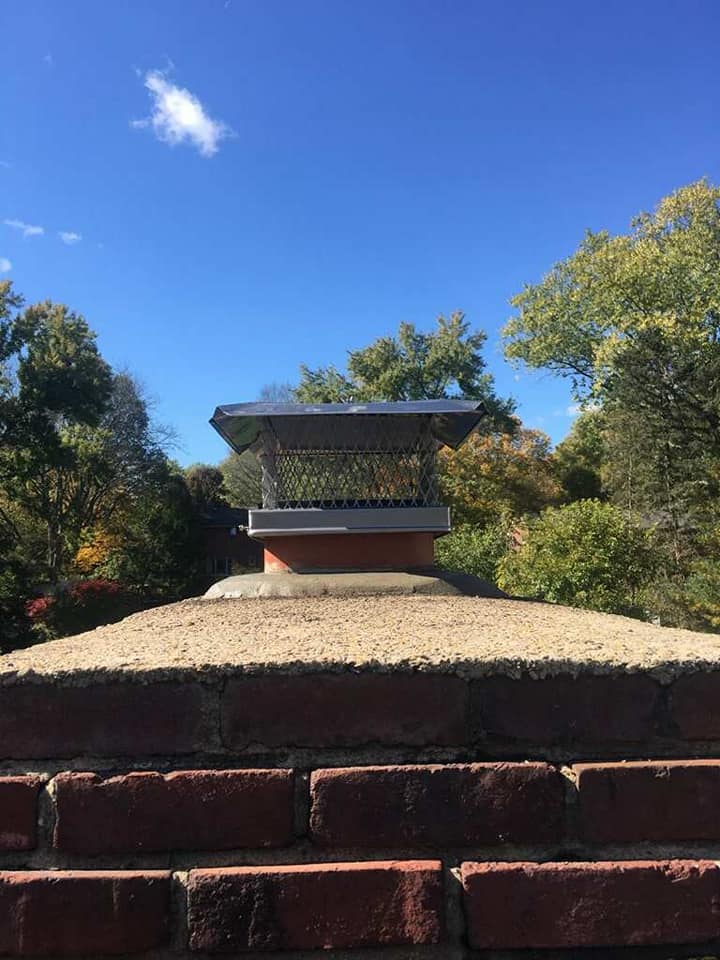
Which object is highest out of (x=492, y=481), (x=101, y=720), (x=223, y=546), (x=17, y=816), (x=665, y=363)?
(x=665, y=363)

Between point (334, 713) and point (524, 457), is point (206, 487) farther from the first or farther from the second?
point (334, 713)

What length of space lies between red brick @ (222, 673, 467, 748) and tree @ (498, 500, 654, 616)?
483 inches

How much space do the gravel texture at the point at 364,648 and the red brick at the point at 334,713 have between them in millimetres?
24

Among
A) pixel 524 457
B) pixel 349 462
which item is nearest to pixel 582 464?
pixel 524 457

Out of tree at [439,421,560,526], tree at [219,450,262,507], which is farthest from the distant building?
tree at [439,421,560,526]

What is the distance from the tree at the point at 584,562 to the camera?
1315 centimetres

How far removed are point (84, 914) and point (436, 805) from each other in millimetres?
496

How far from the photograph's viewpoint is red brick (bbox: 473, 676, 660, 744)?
1.02 m

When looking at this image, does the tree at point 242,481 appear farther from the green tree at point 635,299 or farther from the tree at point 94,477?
the green tree at point 635,299

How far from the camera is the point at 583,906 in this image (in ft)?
3.11

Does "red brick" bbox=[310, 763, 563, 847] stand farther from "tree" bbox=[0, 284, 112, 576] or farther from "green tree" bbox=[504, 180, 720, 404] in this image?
"tree" bbox=[0, 284, 112, 576]

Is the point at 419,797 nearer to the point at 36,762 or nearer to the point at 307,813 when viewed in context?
the point at 307,813

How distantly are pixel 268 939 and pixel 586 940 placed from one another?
1.41ft

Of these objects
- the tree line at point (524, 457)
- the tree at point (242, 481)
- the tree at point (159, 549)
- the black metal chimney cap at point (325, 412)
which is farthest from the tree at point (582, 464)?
the black metal chimney cap at point (325, 412)
